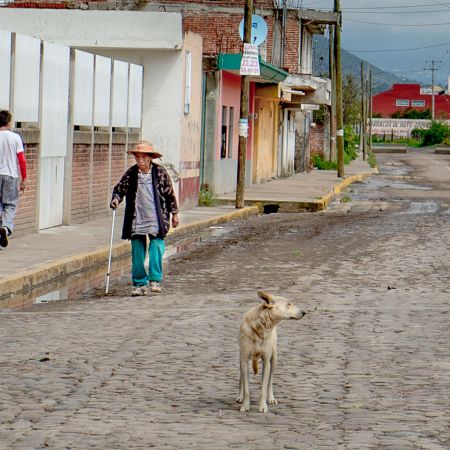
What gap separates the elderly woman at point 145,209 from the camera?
14.1 m

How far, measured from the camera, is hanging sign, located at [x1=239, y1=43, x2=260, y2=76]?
28.4 m

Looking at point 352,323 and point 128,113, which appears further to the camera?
point 128,113

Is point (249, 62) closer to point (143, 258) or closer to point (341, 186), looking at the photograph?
point (143, 258)

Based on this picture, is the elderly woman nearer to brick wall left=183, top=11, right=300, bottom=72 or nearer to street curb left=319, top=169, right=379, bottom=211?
street curb left=319, top=169, right=379, bottom=211

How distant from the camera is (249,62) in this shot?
28.5 metres

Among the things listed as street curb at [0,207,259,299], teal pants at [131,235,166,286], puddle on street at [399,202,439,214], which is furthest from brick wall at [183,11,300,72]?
teal pants at [131,235,166,286]

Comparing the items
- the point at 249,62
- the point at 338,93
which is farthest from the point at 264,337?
the point at 338,93

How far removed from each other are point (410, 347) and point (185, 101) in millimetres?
17427

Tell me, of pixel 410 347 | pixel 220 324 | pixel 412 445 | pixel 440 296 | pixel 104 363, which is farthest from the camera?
pixel 440 296

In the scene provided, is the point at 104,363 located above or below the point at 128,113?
below

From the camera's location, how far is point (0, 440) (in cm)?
697

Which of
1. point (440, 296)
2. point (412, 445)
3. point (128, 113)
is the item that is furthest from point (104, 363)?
point (128, 113)

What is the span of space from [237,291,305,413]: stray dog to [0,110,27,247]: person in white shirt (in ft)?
31.0

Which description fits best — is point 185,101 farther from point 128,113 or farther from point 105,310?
point 105,310
